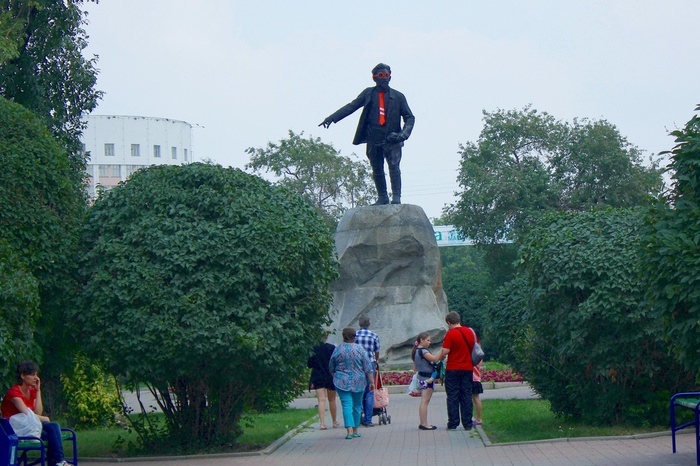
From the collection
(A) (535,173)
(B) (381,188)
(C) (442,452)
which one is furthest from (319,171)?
(C) (442,452)

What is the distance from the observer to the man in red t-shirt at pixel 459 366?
1309 centimetres

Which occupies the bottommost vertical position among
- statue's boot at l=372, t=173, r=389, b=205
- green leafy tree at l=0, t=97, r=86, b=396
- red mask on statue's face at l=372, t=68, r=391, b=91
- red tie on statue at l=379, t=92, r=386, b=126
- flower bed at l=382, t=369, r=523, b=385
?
flower bed at l=382, t=369, r=523, b=385

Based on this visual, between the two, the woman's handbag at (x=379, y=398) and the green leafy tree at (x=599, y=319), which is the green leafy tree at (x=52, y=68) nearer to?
the woman's handbag at (x=379, y=398)

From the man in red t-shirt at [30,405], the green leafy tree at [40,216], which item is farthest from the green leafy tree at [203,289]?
the man in red t-shirt at [30,405]

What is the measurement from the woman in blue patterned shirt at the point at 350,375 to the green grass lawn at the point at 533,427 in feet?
5.67

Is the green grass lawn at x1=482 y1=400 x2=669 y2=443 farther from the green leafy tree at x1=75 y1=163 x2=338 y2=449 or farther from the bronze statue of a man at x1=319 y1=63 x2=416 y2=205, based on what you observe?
the bronze statue of a man at x1=319 y1=63 x2=416 y2=205

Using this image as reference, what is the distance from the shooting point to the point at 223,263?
10969mm

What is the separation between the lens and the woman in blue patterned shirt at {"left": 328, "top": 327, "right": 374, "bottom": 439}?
12719mm

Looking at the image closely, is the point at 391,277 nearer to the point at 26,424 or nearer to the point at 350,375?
the point at 350,375

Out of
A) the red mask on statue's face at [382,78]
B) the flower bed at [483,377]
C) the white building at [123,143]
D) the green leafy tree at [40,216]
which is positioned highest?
the white building at [123,143]

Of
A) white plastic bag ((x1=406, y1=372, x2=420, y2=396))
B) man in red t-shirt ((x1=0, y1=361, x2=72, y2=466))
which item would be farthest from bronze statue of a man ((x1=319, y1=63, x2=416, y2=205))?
man in red t-shirt ((x1=0, y1=361, x2=72, y2=466))

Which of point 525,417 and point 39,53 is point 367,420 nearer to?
point 525,417

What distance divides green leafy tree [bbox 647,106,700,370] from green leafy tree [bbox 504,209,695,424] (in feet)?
6.96

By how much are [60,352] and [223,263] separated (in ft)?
8.76
